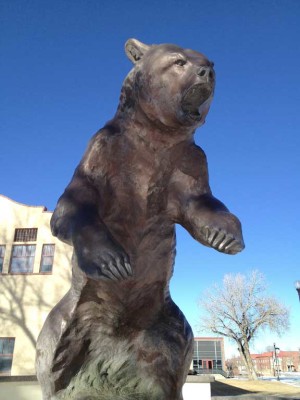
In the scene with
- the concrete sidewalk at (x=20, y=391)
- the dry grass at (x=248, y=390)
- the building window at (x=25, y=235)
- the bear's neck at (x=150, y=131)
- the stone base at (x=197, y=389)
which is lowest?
the dry grass at (x=248, y=390)

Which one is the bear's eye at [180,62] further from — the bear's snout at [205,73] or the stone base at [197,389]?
the stone base at [197,389]

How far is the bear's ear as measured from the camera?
1.63 m

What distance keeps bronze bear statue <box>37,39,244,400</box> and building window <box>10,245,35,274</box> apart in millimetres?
16107

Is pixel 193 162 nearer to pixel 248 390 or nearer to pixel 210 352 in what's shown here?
pixel 248 390

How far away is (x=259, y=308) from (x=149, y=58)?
34441mm

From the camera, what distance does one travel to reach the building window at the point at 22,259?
54.9 ft

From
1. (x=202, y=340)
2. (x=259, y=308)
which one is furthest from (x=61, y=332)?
(x=202, y=340)

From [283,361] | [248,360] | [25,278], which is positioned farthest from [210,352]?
[283,361]

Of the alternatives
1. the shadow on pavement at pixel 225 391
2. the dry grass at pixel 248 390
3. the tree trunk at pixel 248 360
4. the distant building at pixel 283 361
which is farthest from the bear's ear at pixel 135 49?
the distant building at pixel 283 361

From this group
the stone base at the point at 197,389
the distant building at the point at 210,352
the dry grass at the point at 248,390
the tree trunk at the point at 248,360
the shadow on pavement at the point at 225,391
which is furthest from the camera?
the distant building at the point at 210,352

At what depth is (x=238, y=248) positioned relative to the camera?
1.35m

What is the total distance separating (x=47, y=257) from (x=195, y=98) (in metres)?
16.2

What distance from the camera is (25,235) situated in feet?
56.4

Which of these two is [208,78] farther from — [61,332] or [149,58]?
[61,332]
